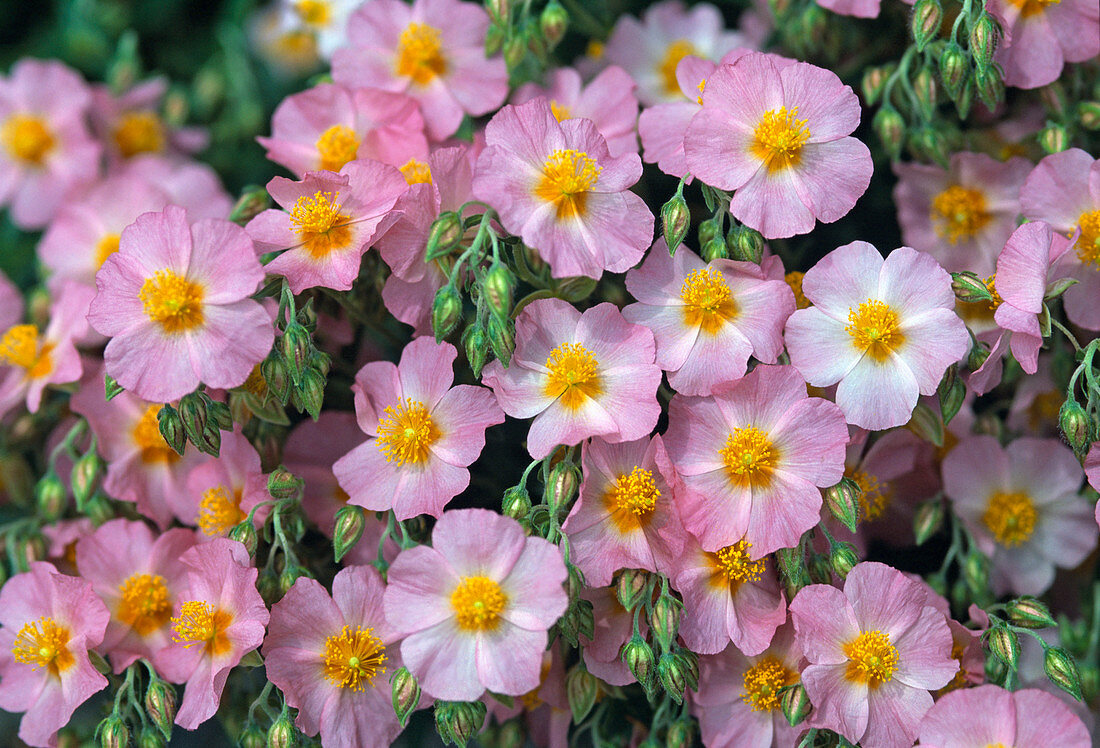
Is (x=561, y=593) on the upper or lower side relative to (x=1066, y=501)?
upper

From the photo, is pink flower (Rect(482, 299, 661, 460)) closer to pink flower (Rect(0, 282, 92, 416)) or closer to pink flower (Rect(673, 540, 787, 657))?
pink flower (Rect(673, 540, 787, 657))

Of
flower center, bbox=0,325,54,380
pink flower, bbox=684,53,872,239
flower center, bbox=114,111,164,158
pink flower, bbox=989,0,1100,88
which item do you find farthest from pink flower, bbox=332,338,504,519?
flower center, bbox=114,111,164,158

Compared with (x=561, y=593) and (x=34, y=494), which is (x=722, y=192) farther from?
(x=34, y=494)

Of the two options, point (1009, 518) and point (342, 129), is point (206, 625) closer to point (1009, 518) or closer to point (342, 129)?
point (342, 129)

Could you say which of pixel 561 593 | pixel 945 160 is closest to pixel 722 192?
pixel 945 160

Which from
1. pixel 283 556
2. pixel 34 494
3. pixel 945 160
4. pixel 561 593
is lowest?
pixel 34 494

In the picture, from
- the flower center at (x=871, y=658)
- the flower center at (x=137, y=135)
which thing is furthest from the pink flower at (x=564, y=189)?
the flower center at (x=137, y=135)
